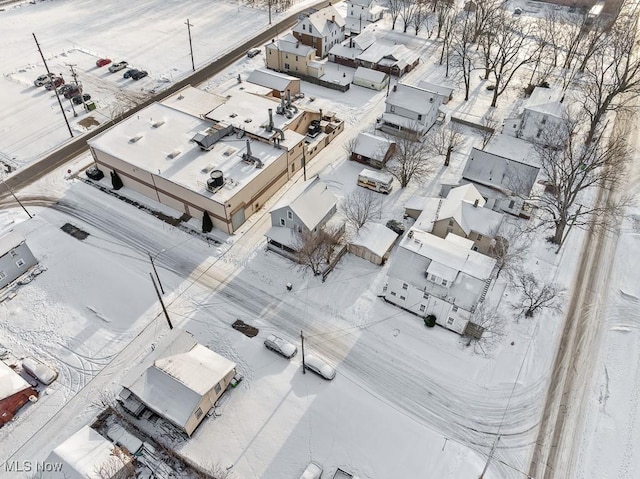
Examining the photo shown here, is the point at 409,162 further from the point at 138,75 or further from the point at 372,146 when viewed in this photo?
the point at 138,75

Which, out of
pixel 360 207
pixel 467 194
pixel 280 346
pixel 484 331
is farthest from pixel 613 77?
pixel 280 346

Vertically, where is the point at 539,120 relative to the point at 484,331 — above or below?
above

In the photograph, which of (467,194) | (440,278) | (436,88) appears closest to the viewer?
(440,278)

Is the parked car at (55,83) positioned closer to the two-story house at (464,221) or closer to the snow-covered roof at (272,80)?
the snow-covered roof at (272,80)

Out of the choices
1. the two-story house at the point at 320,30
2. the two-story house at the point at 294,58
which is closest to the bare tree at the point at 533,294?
the two-story house at the point at 294,58

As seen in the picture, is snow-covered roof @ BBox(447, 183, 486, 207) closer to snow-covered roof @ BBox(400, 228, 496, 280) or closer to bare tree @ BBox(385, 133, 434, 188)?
bare tree @ BBox(385, 133, 434, 188)

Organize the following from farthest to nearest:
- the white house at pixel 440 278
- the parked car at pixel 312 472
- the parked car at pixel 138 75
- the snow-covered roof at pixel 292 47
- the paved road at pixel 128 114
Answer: the parked car at pixel 138 75 → the snow-covered roof at pixel 292 47 → the paved road at pixel 128 114 → the white house at pixel 440 278 → the parked car at pixel 312 472
